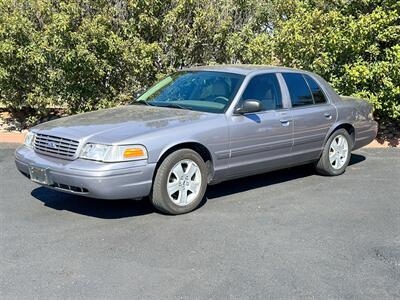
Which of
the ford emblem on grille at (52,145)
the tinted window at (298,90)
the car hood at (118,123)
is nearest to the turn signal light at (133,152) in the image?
the car hood at (118,123)

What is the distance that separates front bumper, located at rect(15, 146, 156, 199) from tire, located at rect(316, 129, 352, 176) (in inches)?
118

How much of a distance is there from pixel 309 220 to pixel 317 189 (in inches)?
54.0

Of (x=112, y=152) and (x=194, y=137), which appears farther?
(x=194, y=137)

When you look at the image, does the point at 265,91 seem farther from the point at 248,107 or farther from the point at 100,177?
the point at 100,177

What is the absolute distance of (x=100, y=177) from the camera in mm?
5055

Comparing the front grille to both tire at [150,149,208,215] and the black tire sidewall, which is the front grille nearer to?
tire at [150,149,208,215]

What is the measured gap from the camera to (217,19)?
10492 mm

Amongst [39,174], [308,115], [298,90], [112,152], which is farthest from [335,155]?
[39,174]

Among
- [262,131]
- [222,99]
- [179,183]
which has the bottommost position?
[179,183]

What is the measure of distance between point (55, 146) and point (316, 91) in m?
3.73

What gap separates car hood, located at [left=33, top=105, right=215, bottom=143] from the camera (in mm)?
5324

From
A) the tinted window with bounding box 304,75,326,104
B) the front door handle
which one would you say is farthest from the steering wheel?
the tinted window with bounding box 304,75,326,104

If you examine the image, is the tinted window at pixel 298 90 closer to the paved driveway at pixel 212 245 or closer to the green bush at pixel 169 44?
the paved driveway at pixel 212 245

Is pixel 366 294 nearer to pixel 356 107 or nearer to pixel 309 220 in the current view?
pixel 309 220
